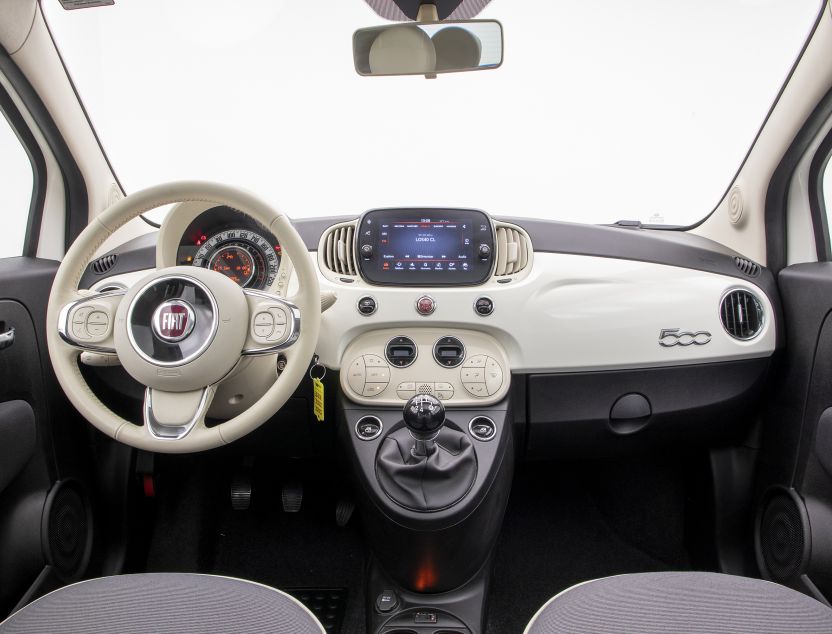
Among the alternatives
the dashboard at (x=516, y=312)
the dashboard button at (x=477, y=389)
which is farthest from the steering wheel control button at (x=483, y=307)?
the dashboard button at (x=477, y=389)

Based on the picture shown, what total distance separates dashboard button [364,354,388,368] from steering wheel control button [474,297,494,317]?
0.33m

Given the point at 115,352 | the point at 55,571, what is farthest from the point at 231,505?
the point at 115,352

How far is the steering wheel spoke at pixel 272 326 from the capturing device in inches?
49.1

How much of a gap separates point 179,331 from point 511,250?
1.02 meters

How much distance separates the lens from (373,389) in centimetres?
170

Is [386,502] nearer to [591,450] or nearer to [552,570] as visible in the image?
[591,450]

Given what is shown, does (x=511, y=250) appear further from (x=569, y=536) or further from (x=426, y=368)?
(x=569, y=536)

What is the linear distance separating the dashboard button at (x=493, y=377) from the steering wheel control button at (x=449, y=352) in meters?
0.09

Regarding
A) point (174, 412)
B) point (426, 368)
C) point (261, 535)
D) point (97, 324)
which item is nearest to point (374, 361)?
point (426, 368)

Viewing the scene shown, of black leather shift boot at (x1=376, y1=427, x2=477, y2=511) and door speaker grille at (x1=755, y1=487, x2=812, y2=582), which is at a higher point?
black leather shift boot at (x1=376, y1=427, x2=477, y2=511)

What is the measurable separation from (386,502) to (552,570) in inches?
38.0

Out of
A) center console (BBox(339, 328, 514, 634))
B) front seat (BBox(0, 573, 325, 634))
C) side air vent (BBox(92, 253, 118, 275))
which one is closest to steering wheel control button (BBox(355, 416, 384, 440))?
center console (BBox(339, 328, 514, 634))

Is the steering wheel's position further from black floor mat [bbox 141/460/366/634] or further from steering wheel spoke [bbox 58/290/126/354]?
black floor mat [bbox 141/460/366/634]

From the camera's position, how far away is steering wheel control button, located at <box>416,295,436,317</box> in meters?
1.71
